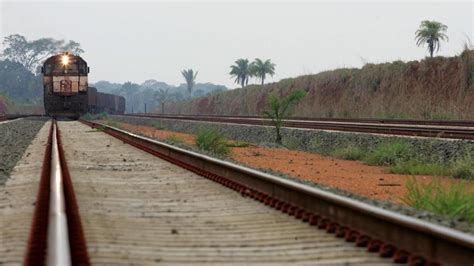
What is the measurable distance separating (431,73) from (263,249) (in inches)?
1341

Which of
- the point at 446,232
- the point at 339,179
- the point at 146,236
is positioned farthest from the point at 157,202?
the point at 339,179

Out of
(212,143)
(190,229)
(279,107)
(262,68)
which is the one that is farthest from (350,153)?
(262,68)

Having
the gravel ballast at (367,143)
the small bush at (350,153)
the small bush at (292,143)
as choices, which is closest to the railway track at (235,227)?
the gravel ballast at (367,143)

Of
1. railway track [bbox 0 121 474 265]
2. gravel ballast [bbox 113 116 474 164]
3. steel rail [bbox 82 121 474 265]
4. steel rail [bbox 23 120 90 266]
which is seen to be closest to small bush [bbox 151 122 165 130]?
gravel ballast [bbox 113 116 474 164]

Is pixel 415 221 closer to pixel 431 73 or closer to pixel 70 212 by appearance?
pixel 70 212

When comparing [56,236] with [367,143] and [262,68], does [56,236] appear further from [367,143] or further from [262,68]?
[262,68]

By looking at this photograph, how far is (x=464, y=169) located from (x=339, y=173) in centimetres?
241

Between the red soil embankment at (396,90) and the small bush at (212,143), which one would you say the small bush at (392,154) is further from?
the red soil embankment at (396,90)

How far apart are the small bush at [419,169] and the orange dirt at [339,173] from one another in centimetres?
28

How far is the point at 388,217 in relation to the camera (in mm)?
4703

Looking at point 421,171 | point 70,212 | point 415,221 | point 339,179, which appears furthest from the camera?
point 421,171

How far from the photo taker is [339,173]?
13.0 m

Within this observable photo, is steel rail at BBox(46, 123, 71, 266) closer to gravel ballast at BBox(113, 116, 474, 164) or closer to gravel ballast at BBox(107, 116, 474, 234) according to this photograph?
gravel ballast at BBox(107, 116, 474, 234)

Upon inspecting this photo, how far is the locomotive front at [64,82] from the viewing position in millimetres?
38156
